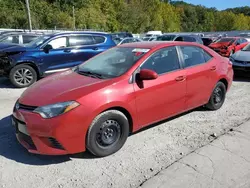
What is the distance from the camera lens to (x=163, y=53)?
4.29m

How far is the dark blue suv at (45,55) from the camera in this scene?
298 inches

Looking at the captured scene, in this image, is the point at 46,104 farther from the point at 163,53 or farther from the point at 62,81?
the point at 163,53

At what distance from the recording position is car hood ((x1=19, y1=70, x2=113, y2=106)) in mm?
3305

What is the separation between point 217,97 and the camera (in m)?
5.34

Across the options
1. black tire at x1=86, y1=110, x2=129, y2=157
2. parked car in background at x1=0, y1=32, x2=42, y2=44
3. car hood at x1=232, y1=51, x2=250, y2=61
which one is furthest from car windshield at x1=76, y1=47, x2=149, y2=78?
parked car in background at x1=0, y1=32, x2=42, y2=44

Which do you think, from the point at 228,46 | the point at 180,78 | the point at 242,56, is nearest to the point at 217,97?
the point at 180,78

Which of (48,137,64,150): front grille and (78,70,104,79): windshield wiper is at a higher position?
(78,70,104,79): windshield wiper

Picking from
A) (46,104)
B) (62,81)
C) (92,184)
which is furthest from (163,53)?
(92,184)

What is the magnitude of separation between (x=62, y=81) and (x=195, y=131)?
229 centimetres

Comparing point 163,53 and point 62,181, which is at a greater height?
point 163,53

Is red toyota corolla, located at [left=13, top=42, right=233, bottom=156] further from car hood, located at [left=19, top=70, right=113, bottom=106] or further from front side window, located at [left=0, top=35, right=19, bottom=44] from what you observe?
front side window, located at [left=0, top=35, right=19, bottom=44]

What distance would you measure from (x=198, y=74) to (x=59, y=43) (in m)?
5.19

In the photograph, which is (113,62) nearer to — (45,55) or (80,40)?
(45,55)

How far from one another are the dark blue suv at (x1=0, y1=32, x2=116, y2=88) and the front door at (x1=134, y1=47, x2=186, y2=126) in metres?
4.74
